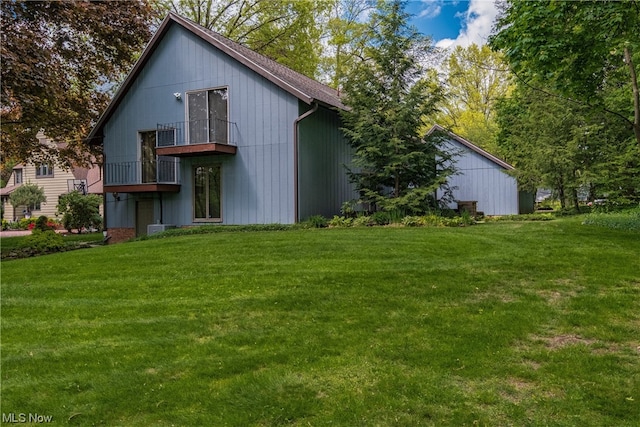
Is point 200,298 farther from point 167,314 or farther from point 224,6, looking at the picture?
point 224,6

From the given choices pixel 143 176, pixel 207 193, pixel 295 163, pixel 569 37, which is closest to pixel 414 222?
pixel 295 163

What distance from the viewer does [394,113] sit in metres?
12.8

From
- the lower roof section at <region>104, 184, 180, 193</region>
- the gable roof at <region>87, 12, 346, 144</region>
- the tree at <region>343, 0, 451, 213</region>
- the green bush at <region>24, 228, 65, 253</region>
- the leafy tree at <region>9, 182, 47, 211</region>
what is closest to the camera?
the green bush at <region>24, 228, 65, 253</region>

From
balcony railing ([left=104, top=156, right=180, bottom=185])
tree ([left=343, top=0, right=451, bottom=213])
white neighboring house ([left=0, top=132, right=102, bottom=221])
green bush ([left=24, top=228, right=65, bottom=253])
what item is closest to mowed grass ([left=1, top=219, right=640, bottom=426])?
green bush ([left=24, top=228, right=65, bottom=253])

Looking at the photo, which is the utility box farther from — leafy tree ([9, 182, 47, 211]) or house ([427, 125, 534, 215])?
leafy tree ([9, 182, 47, 211])

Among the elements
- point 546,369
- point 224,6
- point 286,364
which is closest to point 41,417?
point 286,364

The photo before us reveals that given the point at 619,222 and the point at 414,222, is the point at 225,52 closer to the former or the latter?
the point at 414,222

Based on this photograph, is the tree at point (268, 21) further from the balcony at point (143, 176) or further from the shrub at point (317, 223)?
the shrub at point (317, 223)

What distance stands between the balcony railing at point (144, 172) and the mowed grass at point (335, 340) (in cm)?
765

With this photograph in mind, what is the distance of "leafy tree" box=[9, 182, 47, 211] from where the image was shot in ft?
93.9

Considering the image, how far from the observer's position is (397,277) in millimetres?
5957

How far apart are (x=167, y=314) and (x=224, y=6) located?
24.1m

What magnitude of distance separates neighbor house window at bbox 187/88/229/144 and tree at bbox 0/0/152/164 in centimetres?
385

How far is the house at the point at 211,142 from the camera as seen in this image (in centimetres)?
1334
